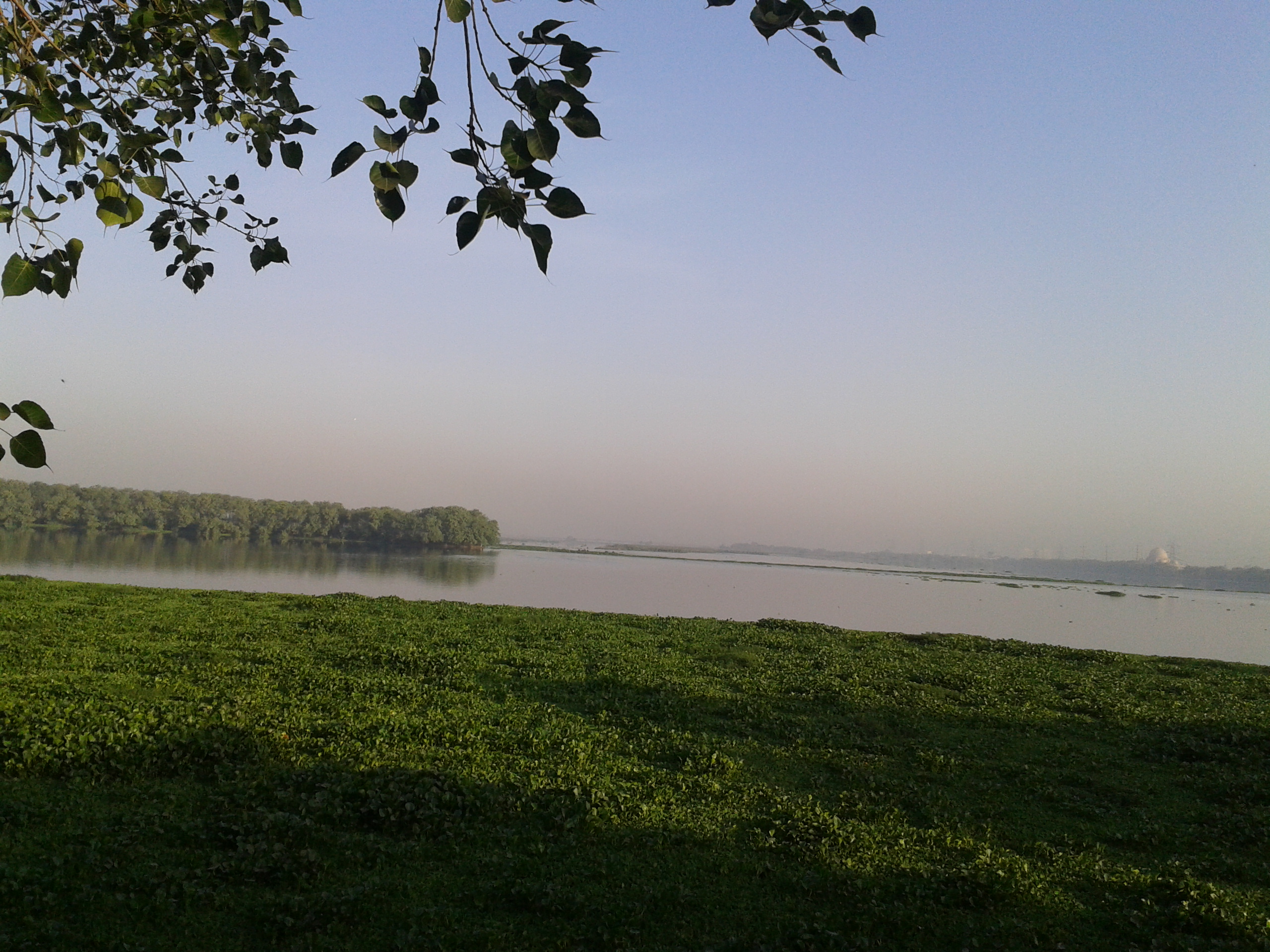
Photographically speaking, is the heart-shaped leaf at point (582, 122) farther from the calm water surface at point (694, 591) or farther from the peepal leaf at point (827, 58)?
the calm water surface at point (694, 591)

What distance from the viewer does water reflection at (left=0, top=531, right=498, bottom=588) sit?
28031 millimetres

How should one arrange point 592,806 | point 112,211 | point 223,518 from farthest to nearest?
point 223,518 < point 592,806 < point 112,211

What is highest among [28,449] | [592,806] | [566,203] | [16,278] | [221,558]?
[566,203]

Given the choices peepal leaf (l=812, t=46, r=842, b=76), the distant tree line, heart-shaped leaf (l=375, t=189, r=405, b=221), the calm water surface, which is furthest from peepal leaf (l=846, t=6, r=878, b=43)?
the distant tree line

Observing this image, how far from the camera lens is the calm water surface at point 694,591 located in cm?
2130

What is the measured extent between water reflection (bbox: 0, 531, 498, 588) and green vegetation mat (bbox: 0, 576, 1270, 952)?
20.2 meters

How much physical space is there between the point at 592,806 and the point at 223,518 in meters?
61.4

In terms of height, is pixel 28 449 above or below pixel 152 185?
below

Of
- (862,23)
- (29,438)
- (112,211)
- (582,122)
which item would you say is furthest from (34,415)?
(862,23)

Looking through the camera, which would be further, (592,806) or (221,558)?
(221,558)

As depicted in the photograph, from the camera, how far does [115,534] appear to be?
164ft

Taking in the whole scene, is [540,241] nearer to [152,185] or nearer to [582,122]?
[582,122]

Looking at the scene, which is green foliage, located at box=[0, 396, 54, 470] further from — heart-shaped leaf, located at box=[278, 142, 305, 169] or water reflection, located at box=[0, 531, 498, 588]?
water reflection, located at box=[0, 531, 498, 588]

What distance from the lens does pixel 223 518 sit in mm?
57844
